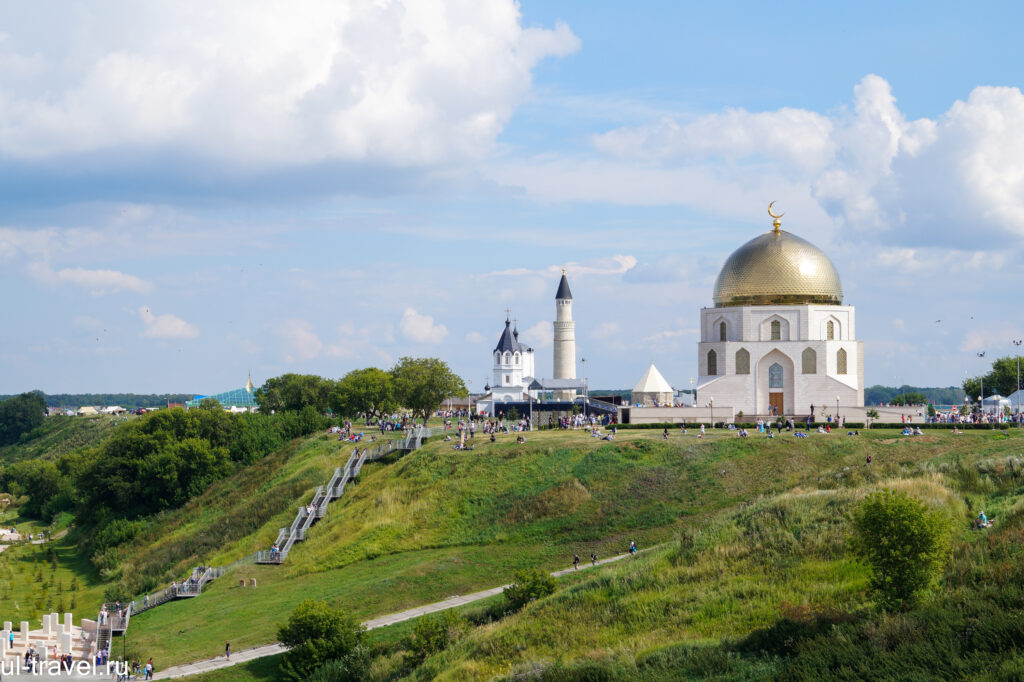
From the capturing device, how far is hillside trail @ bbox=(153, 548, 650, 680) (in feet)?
98.4

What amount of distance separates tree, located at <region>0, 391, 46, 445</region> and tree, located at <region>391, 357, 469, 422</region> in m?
103

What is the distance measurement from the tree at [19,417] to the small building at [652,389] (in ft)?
370

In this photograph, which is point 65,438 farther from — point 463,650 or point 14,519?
point 463,650

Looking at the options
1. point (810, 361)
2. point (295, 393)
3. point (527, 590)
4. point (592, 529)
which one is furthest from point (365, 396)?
point (527, 590)

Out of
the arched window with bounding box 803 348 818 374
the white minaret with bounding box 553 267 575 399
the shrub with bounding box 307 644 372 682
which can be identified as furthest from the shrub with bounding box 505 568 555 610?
the white minaret with bounding box 553 267 575 399

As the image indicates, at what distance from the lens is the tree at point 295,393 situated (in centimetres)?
9438

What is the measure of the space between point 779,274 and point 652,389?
2024 centimetres

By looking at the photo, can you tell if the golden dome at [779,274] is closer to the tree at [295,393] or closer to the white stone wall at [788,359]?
the white stone wall at [788,359]

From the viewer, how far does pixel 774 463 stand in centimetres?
4231

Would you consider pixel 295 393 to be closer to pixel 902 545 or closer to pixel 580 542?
pixel 580 542

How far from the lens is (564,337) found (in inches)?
4599

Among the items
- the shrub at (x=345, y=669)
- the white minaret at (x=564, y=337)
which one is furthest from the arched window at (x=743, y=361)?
the white minaret at (x=564, y=337)

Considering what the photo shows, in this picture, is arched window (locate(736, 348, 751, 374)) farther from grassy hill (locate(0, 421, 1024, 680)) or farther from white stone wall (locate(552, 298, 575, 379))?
white stone wall (locate(552, 298, 575, 379))

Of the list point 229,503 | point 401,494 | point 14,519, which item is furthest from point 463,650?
point 14,519
